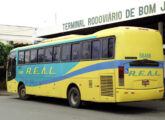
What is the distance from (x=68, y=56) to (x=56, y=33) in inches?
397

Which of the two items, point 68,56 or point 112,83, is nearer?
point 112,83

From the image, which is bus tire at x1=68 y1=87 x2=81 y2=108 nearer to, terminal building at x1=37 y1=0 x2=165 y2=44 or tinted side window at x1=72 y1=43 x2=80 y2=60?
tinted side window at x1=72 y1=43 x2=80 y2=60

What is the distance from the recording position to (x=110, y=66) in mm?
13438

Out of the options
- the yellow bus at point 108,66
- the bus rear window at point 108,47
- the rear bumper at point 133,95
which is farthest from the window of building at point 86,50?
the rear bumper at point 133,95

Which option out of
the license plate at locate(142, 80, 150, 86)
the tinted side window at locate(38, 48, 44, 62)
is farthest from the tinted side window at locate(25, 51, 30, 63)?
the license plate at locate(142, 80, 150, 86)

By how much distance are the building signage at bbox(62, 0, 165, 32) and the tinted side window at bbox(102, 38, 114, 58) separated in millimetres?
5137

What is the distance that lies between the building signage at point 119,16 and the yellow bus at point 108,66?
4.00m

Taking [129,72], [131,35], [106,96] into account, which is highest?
[131,35]

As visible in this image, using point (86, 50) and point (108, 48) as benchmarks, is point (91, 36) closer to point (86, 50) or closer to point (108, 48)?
point (86, 50)

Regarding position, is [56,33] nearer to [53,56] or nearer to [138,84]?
[53,56]

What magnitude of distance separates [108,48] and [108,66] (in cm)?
71

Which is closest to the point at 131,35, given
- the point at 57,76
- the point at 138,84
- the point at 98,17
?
the point at 138,84

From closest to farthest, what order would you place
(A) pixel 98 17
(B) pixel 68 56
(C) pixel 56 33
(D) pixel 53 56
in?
(B) pixel 68 56
(D) pixel 53 56
(A) pixel 98 17
(C) pixel 56 33

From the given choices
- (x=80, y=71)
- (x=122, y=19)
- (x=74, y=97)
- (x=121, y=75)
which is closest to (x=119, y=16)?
(x=122, y=19)
